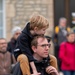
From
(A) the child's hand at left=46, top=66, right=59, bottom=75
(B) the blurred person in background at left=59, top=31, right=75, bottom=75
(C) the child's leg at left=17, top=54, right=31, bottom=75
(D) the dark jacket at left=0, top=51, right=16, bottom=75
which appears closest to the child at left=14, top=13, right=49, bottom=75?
(C) the child's leg at left=17, top=54, right=31, bottom=75

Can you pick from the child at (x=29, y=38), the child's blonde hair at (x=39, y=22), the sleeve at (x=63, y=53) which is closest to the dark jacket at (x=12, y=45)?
the sleeve at (x=63, y=53)

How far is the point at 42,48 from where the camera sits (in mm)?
3936

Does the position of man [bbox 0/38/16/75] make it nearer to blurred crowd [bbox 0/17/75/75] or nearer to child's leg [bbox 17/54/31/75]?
blurred crowd [bbox 0/17/75/75]

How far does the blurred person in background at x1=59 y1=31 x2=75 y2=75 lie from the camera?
9695 millimetres

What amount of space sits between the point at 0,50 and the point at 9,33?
521cm

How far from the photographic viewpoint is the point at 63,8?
13.5 metres

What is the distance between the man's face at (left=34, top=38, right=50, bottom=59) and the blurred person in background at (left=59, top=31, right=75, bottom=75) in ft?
18.6

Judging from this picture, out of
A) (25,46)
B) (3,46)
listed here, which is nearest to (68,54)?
(3,46)

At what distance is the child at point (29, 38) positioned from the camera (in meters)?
3.90

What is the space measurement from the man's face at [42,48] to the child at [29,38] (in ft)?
0.28

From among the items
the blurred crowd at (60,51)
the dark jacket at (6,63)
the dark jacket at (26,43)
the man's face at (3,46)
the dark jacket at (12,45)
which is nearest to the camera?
the dark jacket at (26,43)

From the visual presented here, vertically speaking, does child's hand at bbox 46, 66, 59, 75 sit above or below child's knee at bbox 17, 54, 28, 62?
below

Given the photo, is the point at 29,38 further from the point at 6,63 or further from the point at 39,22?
the point at 6,63

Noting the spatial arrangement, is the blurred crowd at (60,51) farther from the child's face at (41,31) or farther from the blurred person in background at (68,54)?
the child's face at (41,31)
